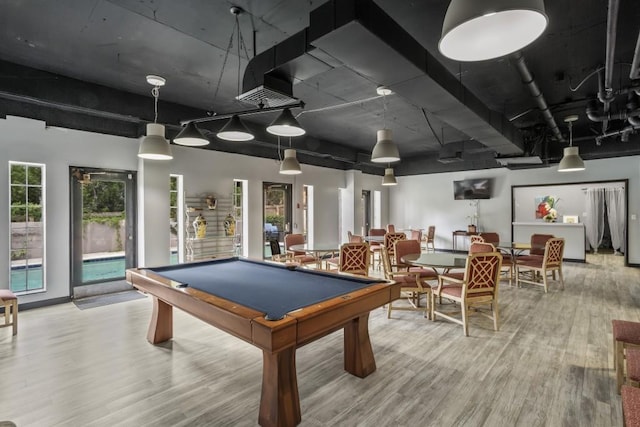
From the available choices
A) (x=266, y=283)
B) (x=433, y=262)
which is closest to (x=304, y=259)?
(x=433, y=262)

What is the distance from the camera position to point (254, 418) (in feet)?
7.36

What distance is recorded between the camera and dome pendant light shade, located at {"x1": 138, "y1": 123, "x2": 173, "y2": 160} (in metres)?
3.55

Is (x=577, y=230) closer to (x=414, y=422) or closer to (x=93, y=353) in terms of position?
(x=414, y=422)

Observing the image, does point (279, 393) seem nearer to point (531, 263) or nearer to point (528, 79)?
point (528, 79)

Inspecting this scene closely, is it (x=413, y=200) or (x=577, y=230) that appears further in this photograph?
(x=413, y=200)

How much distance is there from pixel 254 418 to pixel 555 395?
2.39 meters

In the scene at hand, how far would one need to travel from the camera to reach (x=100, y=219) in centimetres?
565

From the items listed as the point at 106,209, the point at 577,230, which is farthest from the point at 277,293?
the point at 577,230

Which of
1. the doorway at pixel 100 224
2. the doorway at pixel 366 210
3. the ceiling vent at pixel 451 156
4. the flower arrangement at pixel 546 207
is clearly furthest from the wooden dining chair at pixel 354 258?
the flower arrangement at pixel 546 207

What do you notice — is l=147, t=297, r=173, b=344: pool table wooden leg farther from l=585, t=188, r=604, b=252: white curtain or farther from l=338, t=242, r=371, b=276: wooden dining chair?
l=585, t=188, r=604, b=252: white curtain

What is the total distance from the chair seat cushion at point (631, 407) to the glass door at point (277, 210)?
730 cm

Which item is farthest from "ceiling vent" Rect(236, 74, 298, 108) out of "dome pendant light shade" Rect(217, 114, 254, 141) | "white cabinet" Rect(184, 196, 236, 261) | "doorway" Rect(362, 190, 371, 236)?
"doorway" Rect(362, 190, 371, 236)

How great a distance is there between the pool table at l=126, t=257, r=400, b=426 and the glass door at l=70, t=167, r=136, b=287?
2.80 m

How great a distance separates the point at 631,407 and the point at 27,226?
6.96m
